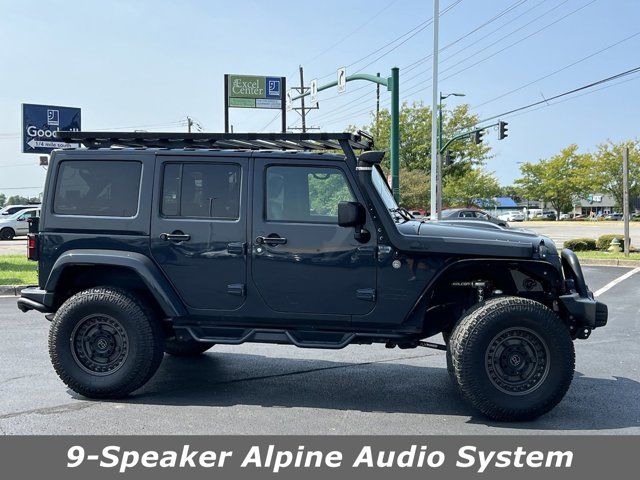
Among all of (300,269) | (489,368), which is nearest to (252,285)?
(300,269)

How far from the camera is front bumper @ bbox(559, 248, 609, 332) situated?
484cm

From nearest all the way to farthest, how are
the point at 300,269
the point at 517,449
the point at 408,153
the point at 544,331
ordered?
the point at 517,449 → the point at 544,331 → the point at 300,269 → the point at 408,153

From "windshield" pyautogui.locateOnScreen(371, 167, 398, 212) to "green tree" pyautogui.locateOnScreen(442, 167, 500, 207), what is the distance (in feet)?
156

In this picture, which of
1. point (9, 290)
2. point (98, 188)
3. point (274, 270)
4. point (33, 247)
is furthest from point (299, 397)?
point (9, 290)

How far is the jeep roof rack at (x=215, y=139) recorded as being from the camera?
5297 mm

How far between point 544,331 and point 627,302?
22.7 feet

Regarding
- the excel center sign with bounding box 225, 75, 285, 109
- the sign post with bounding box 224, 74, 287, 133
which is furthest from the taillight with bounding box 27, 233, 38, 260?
the excel center sign with bounding box 225, 75, 285, 109

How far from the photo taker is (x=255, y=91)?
25000 mm

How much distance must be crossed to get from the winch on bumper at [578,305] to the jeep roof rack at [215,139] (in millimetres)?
2029

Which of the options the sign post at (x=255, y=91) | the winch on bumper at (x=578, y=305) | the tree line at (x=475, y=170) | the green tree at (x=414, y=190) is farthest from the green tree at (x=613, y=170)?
the winch on bumper at (x=578, y=305)

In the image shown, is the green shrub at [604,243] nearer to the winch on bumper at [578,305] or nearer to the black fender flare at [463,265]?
the winch on bumper at [578,305]

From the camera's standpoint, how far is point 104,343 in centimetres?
526

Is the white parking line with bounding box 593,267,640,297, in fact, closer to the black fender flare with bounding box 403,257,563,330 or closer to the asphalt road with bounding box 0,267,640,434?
the asphalt road with bounding box 0,267,640,434

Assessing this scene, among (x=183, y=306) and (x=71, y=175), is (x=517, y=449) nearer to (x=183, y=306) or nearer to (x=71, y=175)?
(x=183, y=306)
